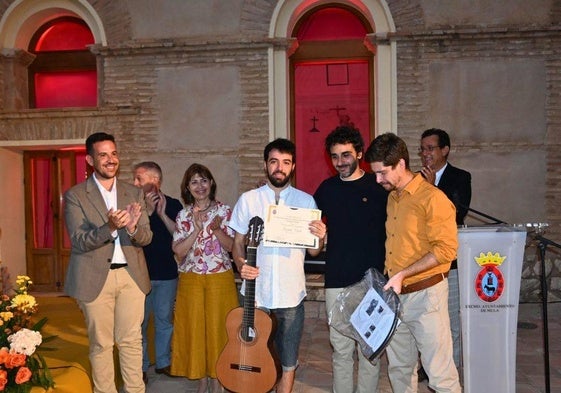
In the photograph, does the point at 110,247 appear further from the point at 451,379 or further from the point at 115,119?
the point at 115,119

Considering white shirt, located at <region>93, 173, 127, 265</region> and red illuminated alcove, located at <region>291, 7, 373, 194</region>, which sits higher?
red illuminated alcove, located at <region>291, 7, 373, 194</region>

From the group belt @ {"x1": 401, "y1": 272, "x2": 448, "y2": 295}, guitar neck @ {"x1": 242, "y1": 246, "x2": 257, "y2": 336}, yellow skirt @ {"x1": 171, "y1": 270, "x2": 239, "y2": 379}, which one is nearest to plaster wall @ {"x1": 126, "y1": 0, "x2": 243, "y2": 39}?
yellow skirt @ {"x1": 171, "y1": 270, "x2": 239, "y2": 379}

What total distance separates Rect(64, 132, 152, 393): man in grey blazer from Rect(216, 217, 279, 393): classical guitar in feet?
2.52

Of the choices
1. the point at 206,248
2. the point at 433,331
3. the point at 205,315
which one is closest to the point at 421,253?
the point at 433,331

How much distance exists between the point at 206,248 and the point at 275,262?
2.84 ft

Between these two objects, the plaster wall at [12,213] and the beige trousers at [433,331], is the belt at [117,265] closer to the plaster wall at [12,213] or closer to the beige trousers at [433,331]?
the beige trousers at [433,331]

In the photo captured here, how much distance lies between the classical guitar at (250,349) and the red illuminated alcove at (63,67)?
724 cm

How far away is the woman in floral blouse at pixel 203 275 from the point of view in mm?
4777

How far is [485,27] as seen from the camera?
28.3 ft

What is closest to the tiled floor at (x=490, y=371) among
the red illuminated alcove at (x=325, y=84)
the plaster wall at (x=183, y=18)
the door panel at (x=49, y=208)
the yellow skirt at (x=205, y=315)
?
the yellow skirt at (x=205, y=315)

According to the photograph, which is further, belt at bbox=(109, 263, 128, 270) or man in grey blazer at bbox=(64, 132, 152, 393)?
belt at bbox=(109, 263, 128, 270)

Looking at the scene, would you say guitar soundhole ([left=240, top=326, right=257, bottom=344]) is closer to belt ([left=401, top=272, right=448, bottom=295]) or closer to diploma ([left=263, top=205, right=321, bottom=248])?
diploma ([left=263, top=205, right=321, bottom=248])

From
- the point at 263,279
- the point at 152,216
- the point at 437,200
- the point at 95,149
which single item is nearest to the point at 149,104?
the point at 152,216

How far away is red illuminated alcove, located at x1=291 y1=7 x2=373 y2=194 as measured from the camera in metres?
9.75
